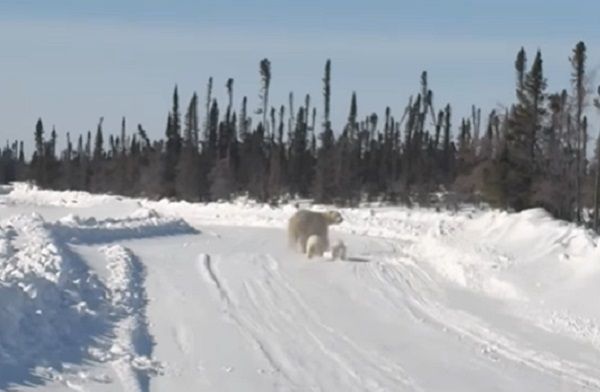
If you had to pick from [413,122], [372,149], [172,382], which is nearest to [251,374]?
[172,382]

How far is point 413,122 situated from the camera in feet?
317

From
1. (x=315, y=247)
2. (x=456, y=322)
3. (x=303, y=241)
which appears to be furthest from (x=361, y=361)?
(x=303, y=241)

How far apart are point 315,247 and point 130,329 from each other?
993cm

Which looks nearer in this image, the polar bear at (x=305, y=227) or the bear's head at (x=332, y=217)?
the polar bear at (x=305, y=227)

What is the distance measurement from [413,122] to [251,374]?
8744cm

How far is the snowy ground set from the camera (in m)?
10.1

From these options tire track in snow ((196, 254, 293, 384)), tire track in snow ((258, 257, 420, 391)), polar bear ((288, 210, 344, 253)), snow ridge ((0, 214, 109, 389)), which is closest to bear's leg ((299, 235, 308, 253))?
polar bear ((288, 210, 344, 253))

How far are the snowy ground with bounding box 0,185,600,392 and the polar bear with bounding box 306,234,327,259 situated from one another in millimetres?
501

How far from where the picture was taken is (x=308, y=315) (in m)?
14.0

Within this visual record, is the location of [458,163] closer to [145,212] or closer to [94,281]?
[145,212]

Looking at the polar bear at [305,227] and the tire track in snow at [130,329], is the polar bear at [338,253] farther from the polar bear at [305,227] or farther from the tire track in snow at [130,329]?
the tire track in snow at [130,329]

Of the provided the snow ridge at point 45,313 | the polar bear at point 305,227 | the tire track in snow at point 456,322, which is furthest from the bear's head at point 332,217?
the snow ridge at point 45,313

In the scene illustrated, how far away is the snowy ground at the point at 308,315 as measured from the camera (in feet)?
33.2

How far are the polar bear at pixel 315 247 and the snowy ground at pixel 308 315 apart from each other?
501 mm
